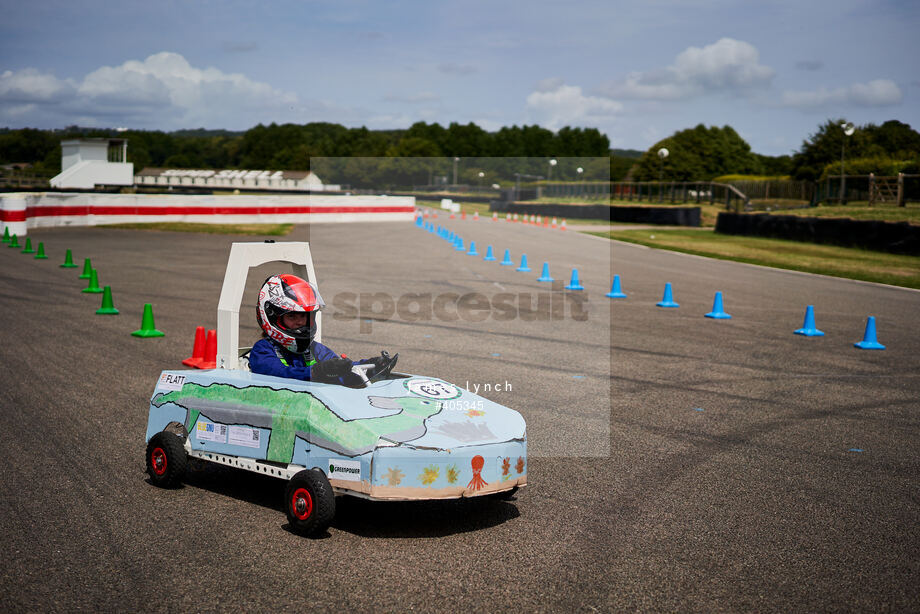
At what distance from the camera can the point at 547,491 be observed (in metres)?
6.12

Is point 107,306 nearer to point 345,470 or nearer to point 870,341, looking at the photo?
point 345,470

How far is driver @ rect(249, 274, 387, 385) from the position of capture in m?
5.95

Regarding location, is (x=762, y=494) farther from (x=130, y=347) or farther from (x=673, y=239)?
(x=673, y=239)

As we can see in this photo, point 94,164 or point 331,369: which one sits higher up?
point 94,164

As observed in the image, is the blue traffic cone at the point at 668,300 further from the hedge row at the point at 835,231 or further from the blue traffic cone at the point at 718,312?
the hedge row at the point at 835,231

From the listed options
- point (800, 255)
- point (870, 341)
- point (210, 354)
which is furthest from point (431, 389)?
point (800, 255)

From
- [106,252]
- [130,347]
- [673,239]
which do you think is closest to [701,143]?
[673,239]

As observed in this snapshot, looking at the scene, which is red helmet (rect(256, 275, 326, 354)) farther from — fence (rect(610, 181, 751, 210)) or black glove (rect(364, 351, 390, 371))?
fence (rect(610, 181, 751, 210))

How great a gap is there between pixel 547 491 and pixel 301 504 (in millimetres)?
1854

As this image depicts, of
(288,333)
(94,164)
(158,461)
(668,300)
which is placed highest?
(94,164)

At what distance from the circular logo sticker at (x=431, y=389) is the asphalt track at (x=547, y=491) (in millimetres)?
787

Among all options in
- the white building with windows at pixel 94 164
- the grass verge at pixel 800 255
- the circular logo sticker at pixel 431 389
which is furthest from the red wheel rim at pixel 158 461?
the white building with windows at pixel 94 164

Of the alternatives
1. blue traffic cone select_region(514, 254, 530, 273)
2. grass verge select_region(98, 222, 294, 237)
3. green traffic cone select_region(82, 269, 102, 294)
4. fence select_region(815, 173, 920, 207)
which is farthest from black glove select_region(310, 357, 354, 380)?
fence select_region(815, 173, 920, 207)

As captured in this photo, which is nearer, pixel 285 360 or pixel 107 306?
pixel 285 360
